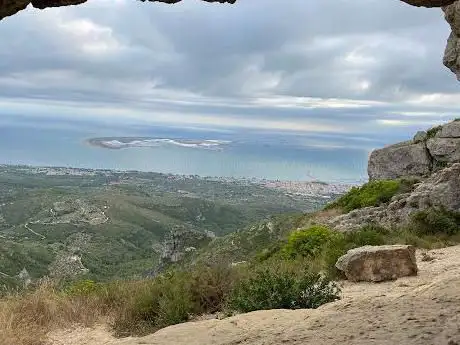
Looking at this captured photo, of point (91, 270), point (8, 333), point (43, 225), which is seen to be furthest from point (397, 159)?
point (43, 225)

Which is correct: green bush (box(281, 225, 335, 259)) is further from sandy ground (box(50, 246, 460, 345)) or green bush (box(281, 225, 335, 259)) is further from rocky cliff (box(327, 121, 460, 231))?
sandy ground (box(50, 246, 460, 345))

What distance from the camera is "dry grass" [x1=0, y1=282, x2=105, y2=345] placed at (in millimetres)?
8445

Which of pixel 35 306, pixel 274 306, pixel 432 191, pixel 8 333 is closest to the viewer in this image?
pixel 8 333

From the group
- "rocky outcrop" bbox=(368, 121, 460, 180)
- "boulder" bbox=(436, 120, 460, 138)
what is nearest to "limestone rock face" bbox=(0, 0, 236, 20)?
"rocky outcrop" bbox=(368, 121, 460, 180)

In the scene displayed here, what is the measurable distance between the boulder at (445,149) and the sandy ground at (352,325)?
73.0ft

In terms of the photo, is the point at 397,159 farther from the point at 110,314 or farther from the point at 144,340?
the point at 144,340

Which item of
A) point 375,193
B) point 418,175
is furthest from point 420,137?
point 375,193

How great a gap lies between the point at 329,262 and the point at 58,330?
7028mm

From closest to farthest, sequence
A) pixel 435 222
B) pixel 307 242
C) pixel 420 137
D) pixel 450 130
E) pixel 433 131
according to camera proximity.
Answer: pixel 435 222, pixel 307 242, pixel 450 130, pixel 433 131, pixel 420 137

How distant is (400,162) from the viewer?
30.5m

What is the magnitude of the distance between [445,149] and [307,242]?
12.1 m

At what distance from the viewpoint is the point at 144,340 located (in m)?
6.38

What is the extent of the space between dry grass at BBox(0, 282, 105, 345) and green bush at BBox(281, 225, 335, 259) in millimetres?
9218

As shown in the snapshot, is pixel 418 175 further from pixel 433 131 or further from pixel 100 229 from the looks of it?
pixel 100 229
